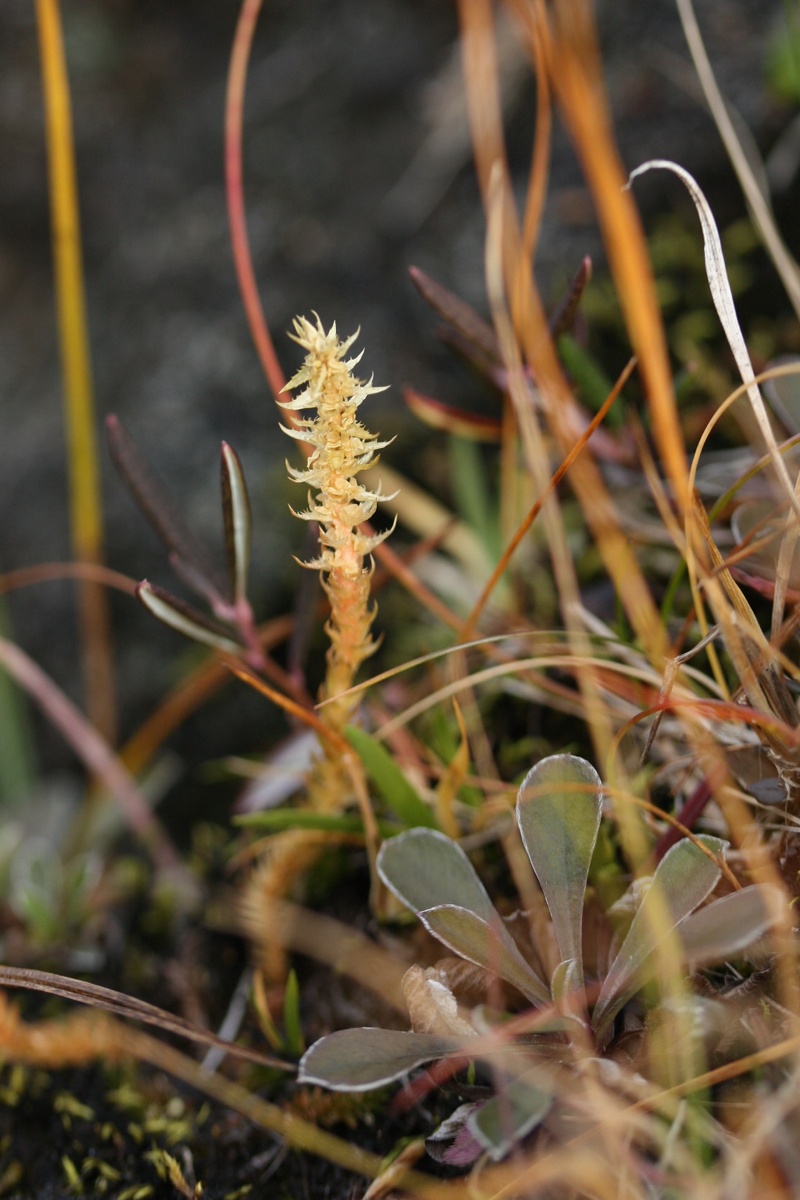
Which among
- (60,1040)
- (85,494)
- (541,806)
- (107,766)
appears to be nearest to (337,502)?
(541,806)

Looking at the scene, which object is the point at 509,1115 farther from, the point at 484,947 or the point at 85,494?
the point at 85,494

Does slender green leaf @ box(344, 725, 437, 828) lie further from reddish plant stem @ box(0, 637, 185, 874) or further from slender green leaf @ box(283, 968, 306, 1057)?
reddish plant stem @ box(0, 637, 185, 874)

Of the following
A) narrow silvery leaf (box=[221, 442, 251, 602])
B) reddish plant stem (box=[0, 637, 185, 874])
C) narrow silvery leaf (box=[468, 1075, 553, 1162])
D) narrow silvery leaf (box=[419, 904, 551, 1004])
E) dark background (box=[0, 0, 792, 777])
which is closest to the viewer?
narrow silvery leaf (box=[468, 1075, 553, 1162])

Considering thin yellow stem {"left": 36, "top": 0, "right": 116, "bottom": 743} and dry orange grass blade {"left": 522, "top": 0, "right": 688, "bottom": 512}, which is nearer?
dry orange grass blade {"left": 522, "top": 0, "right": 688, "bottom": 512}

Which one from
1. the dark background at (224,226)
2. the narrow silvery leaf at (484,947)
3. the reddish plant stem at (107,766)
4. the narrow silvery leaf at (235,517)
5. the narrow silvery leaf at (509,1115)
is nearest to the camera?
the narrow silvery leaf at (509,1115)

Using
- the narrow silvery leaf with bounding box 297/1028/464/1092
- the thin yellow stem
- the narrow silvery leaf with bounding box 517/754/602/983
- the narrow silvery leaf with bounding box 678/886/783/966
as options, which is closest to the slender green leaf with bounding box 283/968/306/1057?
the narrow silvery leaf with bounding box 297/1028/464/1092

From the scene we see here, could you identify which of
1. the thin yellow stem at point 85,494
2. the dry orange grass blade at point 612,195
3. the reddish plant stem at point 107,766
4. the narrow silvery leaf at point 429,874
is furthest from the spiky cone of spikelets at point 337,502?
the thin yellow stem at point 85,494

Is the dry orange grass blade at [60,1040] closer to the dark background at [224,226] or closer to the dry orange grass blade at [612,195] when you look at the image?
the dark background at [224,226]
